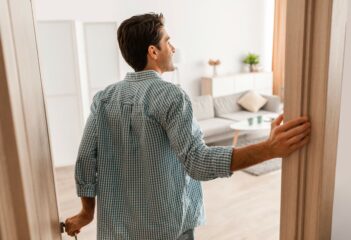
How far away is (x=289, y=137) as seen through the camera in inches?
31.5

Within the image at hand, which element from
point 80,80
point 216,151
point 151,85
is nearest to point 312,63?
point 216,151

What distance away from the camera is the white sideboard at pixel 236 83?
6341 millimetres

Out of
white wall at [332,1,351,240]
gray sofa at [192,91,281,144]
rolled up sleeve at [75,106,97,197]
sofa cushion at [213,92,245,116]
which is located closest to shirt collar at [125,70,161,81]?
rolled up sleeve at [75,106,97,197]

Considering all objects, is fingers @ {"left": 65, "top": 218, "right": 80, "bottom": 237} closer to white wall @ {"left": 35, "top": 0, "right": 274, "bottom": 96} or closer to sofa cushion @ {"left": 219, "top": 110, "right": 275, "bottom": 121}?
white wall @ {"left": 35, "top": 0, "right": 274, "bottom": 96}

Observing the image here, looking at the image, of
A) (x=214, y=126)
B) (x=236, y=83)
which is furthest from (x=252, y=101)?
(x=214, y=126)

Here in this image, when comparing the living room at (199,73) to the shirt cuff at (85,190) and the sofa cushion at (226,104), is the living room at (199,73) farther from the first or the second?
the shirt cuff at (85,190)

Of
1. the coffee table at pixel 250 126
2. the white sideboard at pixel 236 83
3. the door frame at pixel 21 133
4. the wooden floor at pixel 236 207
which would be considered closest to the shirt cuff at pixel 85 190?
the door frame at pixel 21 133

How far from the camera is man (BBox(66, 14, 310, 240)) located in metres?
1.14

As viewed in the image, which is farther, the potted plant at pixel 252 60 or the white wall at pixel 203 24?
the potted plant at pixel 252 60

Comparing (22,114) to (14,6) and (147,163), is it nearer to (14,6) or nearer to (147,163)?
(14,6)

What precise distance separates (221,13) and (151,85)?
581 cm

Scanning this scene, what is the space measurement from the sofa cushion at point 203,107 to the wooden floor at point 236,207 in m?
1.46

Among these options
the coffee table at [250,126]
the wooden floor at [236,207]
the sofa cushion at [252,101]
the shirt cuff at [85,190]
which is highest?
the shirt cuff at [85,190]

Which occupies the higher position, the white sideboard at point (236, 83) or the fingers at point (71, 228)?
the fingers at point (71, 228)
